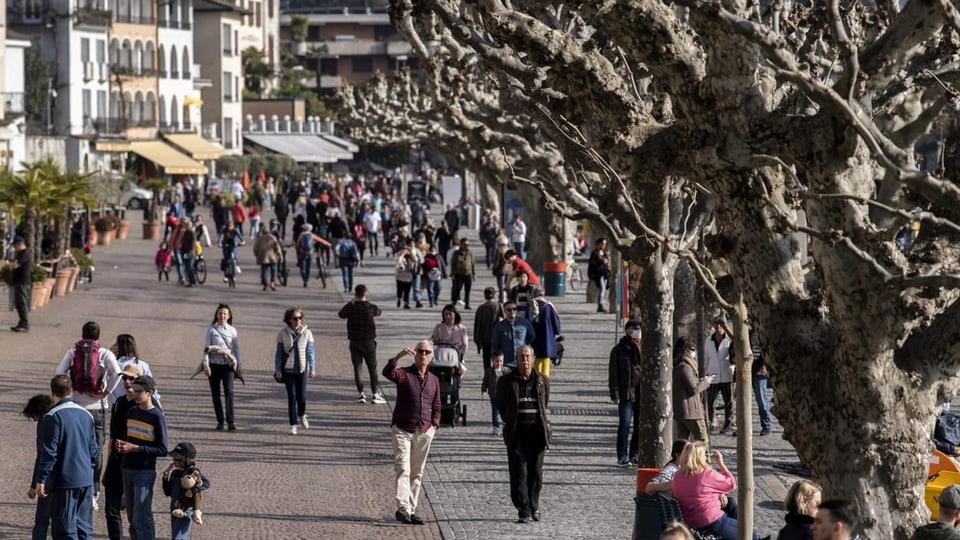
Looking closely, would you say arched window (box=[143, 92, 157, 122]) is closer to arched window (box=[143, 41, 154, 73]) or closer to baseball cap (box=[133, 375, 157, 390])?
arched window (box=[143, 41, 154, 73])

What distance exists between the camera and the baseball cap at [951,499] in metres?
10.9

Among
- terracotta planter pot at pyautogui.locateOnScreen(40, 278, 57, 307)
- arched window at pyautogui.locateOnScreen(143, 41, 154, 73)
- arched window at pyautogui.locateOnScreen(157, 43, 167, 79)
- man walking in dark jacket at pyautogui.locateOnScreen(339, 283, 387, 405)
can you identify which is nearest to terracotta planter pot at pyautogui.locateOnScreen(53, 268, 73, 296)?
terracotta planter pot at pyautogui.locateOnScreen(40, 278, 57, 307)

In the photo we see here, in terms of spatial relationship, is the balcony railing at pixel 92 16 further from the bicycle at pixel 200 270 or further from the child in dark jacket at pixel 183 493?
the child in dark jacket at pixel 183 493

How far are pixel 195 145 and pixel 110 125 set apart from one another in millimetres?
6447

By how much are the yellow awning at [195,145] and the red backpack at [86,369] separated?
75.1 metres

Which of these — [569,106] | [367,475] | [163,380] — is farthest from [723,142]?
[163,380]

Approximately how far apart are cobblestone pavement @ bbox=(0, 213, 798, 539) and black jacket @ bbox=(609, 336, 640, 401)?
699 millimetres

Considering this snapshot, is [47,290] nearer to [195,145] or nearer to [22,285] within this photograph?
[22,285]

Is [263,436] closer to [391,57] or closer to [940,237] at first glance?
[940,237]

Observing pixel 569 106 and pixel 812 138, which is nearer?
pixel 812 138

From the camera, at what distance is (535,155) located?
2288 centimetres

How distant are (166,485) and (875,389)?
5.34m

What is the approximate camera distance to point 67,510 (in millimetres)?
12938

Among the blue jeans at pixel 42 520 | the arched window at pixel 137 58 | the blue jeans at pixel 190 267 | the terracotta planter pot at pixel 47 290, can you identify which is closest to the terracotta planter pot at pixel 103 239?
the blue jeans at pixel 190 267
